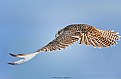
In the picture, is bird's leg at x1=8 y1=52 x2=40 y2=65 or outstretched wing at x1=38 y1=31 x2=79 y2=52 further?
outstretched wing at x1=38 y1=31 x2=79 y2=52

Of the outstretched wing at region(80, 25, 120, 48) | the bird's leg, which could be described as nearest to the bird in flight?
the outstretched wing at region(80, 25, 120, 48)

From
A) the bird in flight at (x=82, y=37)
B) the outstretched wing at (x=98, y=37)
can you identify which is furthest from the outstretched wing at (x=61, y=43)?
the outstretched wing at (x=98, y=37)

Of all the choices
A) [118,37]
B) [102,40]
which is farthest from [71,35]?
[118,37]

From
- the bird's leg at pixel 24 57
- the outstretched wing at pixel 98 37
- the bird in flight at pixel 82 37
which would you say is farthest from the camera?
the outstretched wing at pixel 98 37

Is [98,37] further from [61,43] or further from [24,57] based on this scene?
[24,57]

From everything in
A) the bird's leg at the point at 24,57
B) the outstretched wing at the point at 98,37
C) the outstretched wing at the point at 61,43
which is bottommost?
the bird's leg at the point at 24,57

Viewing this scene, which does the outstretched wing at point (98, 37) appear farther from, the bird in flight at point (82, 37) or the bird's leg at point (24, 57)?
the bird's leg at point (24, 57)

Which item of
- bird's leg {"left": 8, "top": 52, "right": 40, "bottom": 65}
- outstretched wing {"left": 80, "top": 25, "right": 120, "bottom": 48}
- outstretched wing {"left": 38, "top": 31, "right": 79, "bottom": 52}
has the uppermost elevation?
outstretched wing {"left": 80, "top": 25, "right": 120, "bottom": 48}

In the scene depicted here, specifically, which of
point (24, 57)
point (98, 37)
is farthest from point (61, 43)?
point (24, 57)

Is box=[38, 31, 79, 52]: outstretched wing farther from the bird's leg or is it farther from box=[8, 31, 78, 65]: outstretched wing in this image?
the bird's leg
